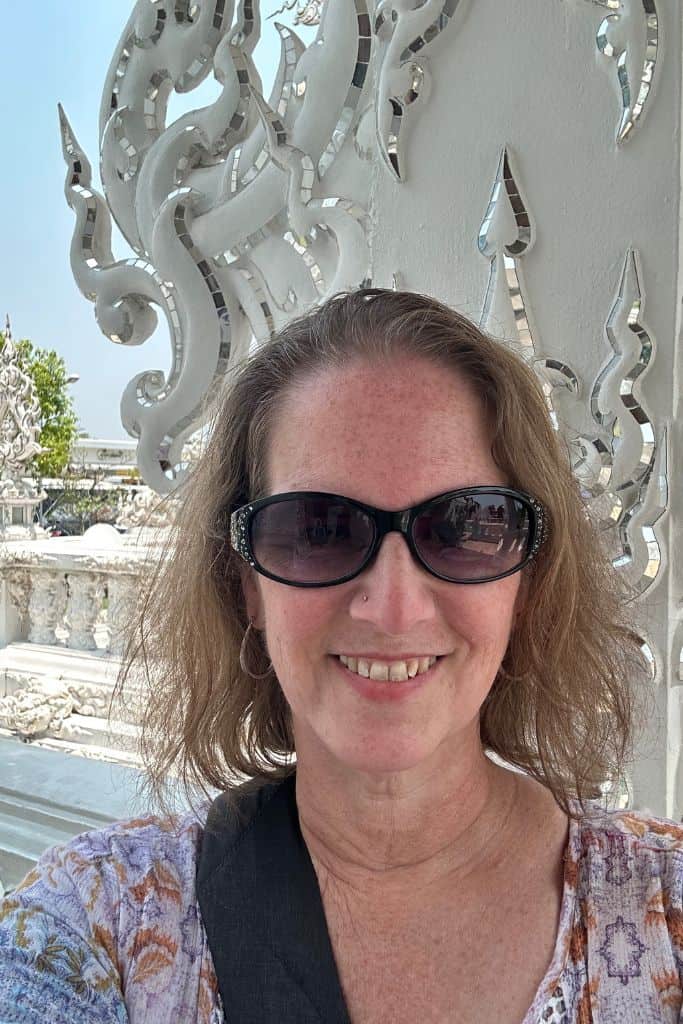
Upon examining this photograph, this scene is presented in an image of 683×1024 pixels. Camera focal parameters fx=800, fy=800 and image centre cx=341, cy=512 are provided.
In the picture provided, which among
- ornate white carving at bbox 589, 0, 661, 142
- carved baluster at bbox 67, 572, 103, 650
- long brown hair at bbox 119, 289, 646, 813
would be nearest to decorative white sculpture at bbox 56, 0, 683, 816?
ornate white carving at bbox 589, 0, 661, 142

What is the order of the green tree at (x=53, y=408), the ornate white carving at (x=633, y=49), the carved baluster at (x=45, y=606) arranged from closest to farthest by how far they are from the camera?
the ornate white carving at (x=633, y=49) → the carved baluster at (x=45, y=606) → the green tree at (x=53, y=408)

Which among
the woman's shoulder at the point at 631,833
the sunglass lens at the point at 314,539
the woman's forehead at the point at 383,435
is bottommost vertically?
the woman's shoulder at the point at 631,833

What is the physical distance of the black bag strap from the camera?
788 millimetres

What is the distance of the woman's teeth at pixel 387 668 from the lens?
2.66 ft

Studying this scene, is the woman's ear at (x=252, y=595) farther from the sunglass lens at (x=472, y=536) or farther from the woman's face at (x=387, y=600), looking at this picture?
the sunglass lens at (x=472, y=536)

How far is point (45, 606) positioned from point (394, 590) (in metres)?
4.17

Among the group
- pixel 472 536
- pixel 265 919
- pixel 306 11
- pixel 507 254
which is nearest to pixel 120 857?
pixel 265 919

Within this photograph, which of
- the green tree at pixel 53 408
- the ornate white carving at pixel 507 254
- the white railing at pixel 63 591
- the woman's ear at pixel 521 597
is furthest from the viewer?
the green tree at pixel 53 408

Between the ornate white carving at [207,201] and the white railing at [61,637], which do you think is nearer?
the ornate white carving at [207,201]

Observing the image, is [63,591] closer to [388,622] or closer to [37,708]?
[37,708]

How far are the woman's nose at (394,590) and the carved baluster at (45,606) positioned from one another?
4032 mm

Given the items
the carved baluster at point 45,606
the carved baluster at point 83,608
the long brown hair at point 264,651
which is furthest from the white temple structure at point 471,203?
the carved baluster at point 45,606

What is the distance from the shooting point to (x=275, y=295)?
63.5 inches

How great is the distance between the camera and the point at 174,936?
84cm
